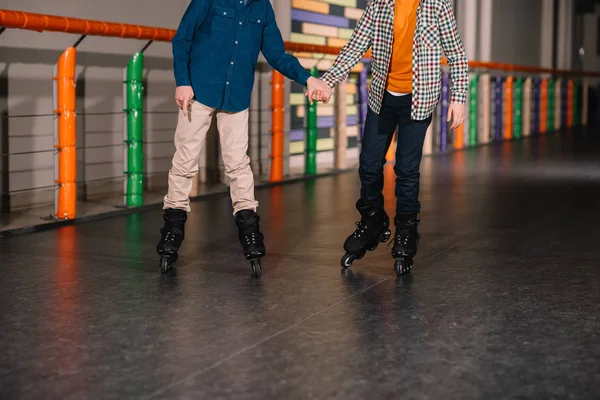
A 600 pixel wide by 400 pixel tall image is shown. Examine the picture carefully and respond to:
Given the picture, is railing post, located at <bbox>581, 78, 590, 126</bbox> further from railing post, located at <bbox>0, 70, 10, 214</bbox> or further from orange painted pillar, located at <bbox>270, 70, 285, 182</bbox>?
railing post, located at <bbox>0, 70, 10, 214</bbox>

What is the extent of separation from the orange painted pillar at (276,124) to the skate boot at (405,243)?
14.1 ft

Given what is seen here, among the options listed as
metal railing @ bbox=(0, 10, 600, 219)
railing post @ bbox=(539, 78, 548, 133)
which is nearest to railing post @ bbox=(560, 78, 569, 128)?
metal railing @ bbox=(0, 10, 600, 219)

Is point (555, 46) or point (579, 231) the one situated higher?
point (555, 46)

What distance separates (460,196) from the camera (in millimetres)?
7828

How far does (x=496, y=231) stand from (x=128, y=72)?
2.47m

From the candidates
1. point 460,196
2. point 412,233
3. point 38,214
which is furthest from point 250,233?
point 460,196

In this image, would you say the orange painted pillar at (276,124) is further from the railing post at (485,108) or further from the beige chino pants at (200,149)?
the railing post at (485,108)

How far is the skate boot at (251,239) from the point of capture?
4496mm

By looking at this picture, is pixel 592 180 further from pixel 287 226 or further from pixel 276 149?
pixel 287 226

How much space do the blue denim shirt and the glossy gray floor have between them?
773mm

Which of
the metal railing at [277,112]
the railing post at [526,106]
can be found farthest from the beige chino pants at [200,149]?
the railing post at [526,106]

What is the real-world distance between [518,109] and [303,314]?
565 inches

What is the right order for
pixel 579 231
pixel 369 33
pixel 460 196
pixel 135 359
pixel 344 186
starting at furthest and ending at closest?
pixel 344 186 → pixel 460 196 → pixel 579 231 → pixel 369 33 → pixel 135 359

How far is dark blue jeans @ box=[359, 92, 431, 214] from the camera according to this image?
4.49 m
